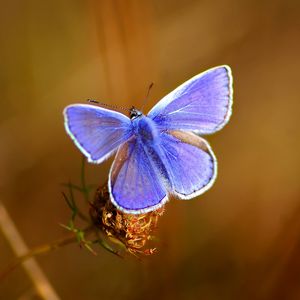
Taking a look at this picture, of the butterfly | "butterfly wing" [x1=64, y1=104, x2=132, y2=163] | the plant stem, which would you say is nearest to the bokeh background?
the plant stem

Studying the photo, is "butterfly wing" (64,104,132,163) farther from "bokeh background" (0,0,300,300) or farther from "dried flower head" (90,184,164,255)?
"bokeh background" (0,0,300,300)

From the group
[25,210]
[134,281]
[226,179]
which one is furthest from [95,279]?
[226,179]

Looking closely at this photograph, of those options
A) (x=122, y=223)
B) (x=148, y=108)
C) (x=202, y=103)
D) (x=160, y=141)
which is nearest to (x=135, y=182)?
(x=122, y=223)

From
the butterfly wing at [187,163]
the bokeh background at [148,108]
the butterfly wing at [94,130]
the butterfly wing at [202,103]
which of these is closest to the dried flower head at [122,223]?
the butterfly wing at [187,163]

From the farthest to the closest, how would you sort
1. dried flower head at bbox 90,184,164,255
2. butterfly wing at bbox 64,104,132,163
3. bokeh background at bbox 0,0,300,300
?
bokeh background at bbox 0,0,300,300 < dried flower head at bbox 90,184,164,255 < butterfly wing at bbox 64,104,132,163

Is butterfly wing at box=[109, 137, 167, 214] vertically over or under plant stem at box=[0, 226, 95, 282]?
over

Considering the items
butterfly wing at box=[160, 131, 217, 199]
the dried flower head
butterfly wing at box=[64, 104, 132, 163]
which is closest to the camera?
butterfly wing at box=[64, 104, 132, 163]

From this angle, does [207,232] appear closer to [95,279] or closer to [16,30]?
[95,279]

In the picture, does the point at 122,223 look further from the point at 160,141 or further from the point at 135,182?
the point at 160,141

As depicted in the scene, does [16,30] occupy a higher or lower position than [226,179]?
higher
